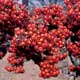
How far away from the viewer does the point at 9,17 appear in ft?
18.6

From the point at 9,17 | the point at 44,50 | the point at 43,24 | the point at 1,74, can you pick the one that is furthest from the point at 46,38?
the point at 1,74

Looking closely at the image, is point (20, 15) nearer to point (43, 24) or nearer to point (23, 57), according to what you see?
point (43, 24)

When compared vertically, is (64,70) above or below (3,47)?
below

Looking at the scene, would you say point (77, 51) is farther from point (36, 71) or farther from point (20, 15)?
point (36, 71)

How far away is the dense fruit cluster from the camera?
5.08 meters

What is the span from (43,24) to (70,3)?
0.75 metres

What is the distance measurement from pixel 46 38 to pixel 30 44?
0.31 metres

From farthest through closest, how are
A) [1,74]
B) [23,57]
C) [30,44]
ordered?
[1,74] → [23,57] → [30,44]

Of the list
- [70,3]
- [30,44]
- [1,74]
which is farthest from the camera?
[1,74]

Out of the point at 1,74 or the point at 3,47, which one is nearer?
the point at 3,47

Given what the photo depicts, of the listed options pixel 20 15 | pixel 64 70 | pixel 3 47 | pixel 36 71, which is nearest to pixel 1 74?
pixel 36 71

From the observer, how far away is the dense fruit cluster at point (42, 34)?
5078 mm

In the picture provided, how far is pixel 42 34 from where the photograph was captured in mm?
5059

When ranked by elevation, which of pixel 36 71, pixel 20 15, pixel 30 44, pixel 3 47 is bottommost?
pixel 36 71
